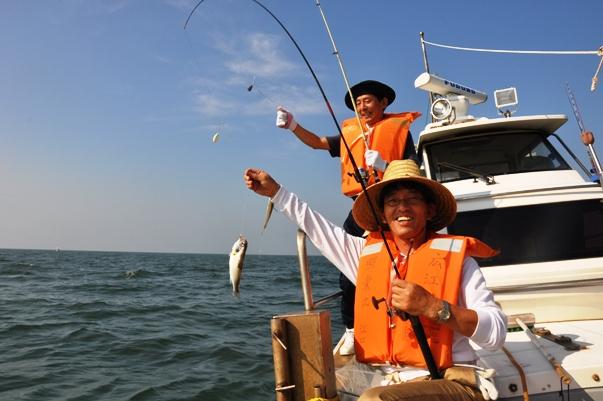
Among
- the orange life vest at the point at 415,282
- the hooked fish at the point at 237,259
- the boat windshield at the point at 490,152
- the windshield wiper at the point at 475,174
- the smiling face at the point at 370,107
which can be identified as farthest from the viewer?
the boat windshield at the point at 490,152

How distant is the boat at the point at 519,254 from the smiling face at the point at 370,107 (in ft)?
3.91

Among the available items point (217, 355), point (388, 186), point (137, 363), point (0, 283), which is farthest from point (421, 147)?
point (0, 283)

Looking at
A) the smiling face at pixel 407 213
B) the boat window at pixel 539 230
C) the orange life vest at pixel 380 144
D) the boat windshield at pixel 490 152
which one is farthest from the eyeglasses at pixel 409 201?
the boat windshield at pixel 490 152

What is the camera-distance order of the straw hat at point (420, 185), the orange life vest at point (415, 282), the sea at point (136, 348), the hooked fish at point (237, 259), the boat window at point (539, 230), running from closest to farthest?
the orange life vest at point (415, 282)
the straw hat at point (420, 185)
the hooked fish at point (237, 259)
the boat window at point (539, 230)
the sea at point (136, 348)

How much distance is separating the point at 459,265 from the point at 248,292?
19.1 m

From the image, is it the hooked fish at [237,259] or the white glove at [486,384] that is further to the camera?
the hooked fish at [237,259]

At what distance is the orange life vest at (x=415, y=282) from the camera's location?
265cm

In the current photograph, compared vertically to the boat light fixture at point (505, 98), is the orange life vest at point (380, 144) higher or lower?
lower

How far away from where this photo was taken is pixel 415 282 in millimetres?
2814

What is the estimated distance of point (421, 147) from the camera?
6.37 metres

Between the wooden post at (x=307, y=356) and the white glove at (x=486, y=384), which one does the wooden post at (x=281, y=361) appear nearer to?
the wooden post at (x=307, y=356)

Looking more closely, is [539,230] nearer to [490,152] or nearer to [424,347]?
[490,152]

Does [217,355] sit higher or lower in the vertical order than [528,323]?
lower

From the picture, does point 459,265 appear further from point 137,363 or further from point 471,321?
point 137,363
